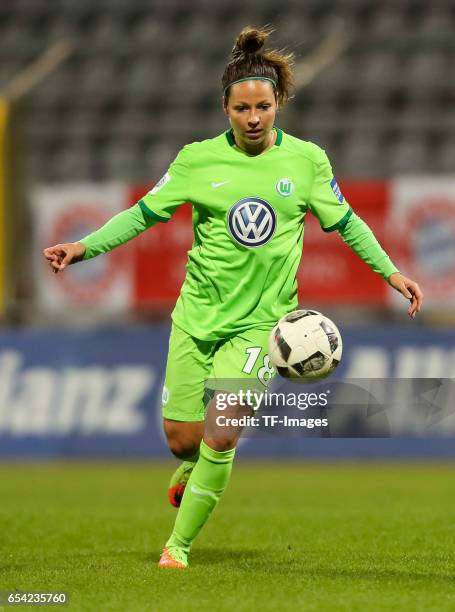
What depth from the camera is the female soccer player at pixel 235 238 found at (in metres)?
5.23

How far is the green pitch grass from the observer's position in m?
4.66

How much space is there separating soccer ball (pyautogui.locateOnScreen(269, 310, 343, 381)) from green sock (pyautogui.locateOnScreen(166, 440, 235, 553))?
1.63 feet

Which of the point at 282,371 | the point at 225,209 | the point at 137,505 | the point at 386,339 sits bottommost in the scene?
the point at 137,505

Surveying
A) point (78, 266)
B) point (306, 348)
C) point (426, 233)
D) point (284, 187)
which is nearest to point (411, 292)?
point (306, 348)

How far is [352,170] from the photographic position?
48.0 ft

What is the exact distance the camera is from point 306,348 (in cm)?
492

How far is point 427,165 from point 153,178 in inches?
122

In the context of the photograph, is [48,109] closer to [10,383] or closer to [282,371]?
[10,383]

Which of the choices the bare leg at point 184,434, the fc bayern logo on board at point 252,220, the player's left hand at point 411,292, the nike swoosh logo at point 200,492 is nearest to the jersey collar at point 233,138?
the fc bayern logo on board at point 252,220

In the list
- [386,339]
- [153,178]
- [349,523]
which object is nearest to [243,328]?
[349,523]

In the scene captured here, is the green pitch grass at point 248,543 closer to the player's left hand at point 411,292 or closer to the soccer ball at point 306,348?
the soccer ball at point 306,348

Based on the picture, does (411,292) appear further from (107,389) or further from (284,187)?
(107,389)

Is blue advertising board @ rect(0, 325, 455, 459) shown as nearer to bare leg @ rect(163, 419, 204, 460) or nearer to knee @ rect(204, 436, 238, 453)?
bare leg @ rect(163, 419, 204, 460)

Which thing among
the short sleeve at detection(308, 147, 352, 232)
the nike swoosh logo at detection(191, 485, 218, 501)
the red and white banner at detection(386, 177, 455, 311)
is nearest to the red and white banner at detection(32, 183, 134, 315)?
the red and white banner at detection(386, 177, 455, 311)
